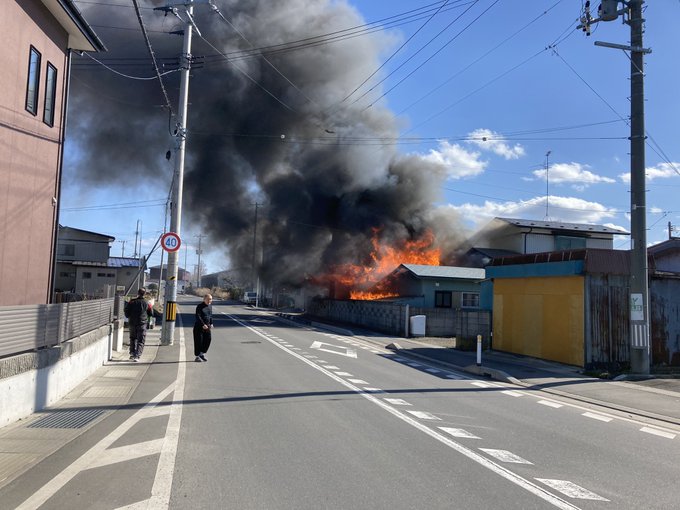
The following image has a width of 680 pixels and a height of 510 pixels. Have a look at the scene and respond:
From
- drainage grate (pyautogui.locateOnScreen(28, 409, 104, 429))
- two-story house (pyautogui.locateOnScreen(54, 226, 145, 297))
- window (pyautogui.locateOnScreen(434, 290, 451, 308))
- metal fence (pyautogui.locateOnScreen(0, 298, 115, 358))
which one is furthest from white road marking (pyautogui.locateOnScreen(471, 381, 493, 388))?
two-story house (pyautogui.locateOnScreen(54, 226, 145, 297))

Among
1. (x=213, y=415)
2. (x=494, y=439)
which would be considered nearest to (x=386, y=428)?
(x=494, y=439)

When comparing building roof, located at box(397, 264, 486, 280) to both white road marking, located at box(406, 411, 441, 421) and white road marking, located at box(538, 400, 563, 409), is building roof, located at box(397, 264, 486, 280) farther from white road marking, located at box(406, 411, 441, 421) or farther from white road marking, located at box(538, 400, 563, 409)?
white road marking, located at box(406, 411, 441, 421)

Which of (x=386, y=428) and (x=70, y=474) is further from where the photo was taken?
(x=386, y=428)

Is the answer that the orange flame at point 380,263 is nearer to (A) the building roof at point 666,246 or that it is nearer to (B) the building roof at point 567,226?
(B) the building roof at point 567,226

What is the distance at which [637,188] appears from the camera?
12.9m

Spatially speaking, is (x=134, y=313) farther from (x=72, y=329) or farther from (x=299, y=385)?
(x=299, y=385)

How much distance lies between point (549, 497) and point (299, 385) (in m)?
5.93

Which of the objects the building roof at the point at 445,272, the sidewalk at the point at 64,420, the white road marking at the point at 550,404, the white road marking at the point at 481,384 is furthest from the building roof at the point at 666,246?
the sidewalk at the point at 64,420

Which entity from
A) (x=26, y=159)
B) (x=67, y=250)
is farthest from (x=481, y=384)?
(x=67, y=250)

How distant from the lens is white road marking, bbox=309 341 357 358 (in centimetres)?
1609

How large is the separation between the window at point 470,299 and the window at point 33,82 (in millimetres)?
24358

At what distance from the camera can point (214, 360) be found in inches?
526

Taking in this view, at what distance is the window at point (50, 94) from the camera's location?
11.4m

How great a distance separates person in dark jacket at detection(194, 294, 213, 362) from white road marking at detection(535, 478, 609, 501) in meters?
9.26
